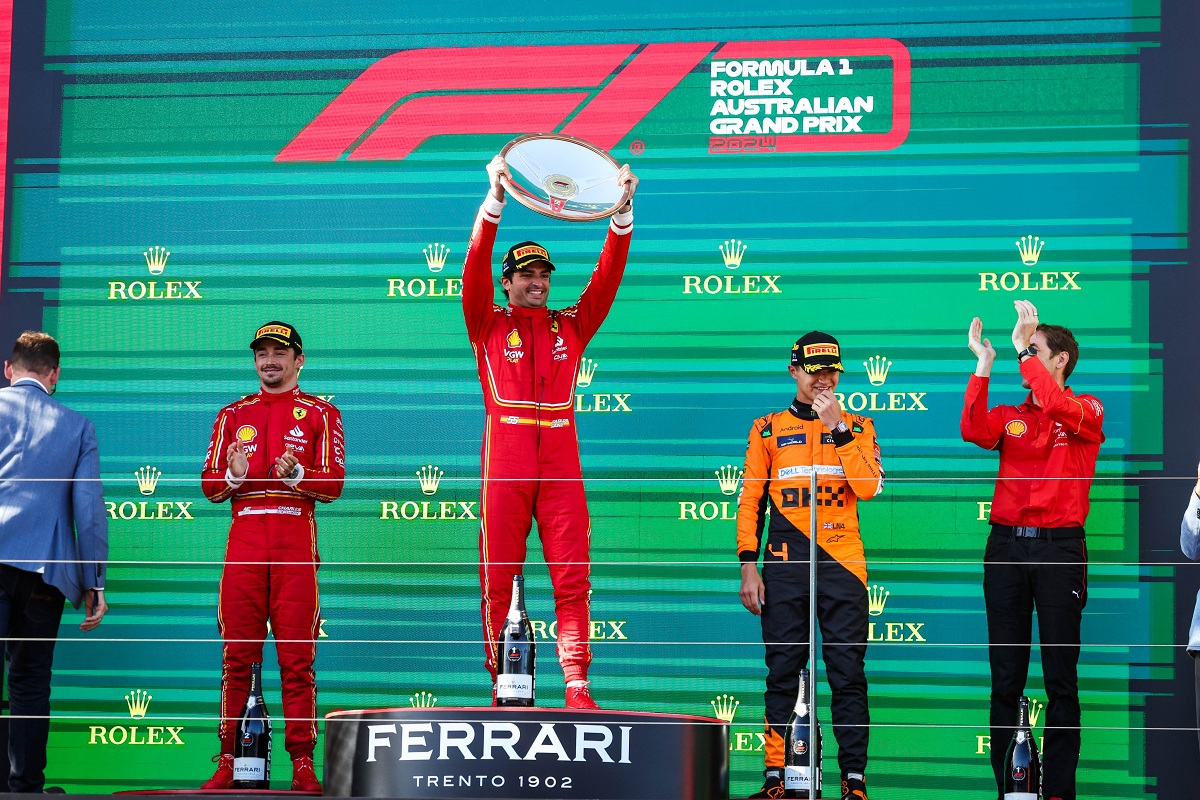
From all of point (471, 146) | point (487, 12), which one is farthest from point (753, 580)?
point (487, 12)

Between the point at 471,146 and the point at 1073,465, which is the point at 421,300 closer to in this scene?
the point at 471,146

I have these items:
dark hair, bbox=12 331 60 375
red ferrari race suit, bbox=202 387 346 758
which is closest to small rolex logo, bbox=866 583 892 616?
red ferrari race suit, bbox=202 387 346 758

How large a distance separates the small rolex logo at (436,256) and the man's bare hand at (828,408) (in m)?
1.69

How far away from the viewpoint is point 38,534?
430 cm

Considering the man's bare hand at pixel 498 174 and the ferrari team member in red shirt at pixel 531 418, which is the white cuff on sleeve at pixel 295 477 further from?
the man's bare hand at pixel 498 174

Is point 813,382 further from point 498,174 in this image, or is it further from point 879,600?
point 498,174

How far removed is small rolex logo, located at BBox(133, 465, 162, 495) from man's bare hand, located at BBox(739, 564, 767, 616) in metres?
2.13

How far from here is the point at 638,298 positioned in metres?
5.36

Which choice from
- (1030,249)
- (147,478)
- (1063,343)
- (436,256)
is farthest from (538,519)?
(1030,249)

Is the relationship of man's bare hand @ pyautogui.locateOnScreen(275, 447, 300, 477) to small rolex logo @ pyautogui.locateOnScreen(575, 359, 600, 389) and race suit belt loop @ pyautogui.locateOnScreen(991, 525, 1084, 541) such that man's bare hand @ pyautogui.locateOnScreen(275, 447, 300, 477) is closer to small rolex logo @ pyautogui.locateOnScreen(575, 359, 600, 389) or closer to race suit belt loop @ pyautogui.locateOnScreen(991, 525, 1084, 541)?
small rolex logo @ pyautogui.locateOnScreen(575, 359, 600, 389)

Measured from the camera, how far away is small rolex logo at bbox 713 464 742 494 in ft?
17.0

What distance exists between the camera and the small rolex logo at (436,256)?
5.43 meters

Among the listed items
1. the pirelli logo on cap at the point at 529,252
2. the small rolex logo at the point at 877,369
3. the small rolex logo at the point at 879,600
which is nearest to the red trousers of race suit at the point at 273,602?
the pirelli logo on cap at the point at 529,252

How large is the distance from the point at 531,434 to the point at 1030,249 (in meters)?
1.93
